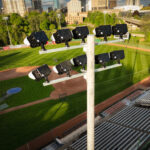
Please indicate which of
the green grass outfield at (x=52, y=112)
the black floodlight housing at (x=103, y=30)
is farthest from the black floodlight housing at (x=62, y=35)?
the green grass outfield at (x=52, y=112)

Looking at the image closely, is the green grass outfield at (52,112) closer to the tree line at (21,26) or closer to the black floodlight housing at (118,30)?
the black floodlight housing at (118,30)

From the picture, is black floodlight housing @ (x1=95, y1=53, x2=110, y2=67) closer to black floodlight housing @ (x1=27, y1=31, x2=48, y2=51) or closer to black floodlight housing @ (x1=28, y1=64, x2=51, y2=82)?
black floodlight housing @ (x1=28, y1=64, x2=51, y2=82)

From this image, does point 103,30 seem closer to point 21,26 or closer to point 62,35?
point 62,35

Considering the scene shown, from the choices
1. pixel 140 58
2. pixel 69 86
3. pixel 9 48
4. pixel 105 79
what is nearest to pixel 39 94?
pixel 69 86

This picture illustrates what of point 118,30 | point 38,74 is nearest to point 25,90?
point 38,74

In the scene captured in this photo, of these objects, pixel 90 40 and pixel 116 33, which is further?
pixel 116 33

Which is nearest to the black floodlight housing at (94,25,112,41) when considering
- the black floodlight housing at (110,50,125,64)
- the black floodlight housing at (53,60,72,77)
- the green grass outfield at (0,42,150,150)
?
the black floodlight housing at (110,50,125,64)

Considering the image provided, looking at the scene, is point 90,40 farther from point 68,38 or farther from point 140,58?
point 140,58
